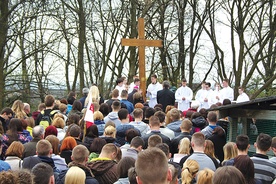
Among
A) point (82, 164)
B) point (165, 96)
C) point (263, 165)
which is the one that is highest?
point (165, 96)

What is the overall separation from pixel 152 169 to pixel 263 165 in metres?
3.19

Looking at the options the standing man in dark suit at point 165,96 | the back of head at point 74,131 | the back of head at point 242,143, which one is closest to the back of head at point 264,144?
the back of head at point 242,143

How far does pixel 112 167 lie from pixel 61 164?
0.96m

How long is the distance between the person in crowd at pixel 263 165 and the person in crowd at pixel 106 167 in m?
1.85

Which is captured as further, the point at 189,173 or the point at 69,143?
the point at 69,143

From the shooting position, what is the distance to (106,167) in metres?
5.97

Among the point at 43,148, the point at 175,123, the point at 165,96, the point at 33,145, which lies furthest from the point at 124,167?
the point at 165,96

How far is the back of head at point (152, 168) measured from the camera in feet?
10.8

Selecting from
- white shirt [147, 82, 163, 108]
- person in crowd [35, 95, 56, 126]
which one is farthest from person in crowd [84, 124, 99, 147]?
white shirt [147, 82, 163, 108]

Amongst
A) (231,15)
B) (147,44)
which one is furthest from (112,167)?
(231,15)

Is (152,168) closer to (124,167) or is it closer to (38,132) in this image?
(124,167)

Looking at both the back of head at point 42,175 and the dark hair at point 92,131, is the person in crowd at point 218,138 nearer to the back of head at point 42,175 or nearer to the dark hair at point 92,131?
the dark hair at point 92,131

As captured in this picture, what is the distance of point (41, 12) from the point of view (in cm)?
1517

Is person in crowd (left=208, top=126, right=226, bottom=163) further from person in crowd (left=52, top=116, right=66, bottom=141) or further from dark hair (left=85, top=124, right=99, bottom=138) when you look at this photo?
person in crowd (left=52, top=116, right=66, bottom=141)
